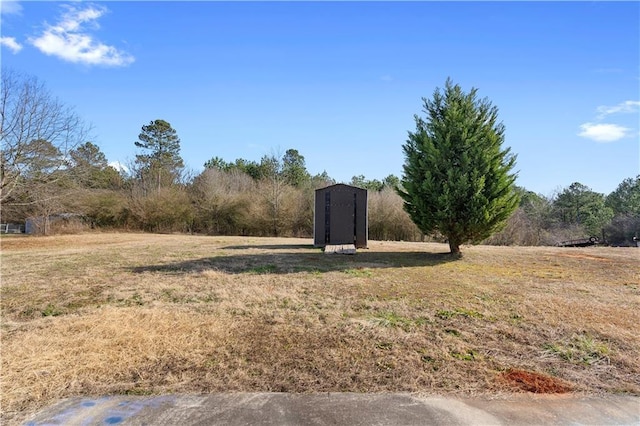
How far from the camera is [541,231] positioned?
27328 millimetres

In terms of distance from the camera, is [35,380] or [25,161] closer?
[35,380]

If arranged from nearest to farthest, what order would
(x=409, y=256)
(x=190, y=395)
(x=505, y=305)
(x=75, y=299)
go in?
1. (x=190, y=395)
2. (x=505, y=305)
3. (x=75, y=299)
4. (x=409, y=256)

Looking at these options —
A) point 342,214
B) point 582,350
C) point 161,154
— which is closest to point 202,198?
point 161,154

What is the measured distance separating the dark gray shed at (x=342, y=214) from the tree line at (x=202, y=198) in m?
9.42

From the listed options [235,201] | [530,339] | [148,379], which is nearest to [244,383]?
[148,379]

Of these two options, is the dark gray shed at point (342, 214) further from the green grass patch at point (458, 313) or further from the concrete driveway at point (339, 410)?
the concrete driveway at point (339, 410)

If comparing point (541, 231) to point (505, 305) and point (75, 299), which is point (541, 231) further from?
point (75, 299)

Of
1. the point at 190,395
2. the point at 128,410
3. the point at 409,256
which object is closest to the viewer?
the point at 128,410

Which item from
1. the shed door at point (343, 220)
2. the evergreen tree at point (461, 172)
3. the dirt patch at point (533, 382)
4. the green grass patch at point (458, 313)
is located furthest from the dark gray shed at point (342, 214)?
the dirt patch at point (533, 382)

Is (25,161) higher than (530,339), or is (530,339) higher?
(25,161)

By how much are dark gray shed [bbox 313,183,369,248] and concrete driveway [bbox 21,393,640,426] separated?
10.1 m

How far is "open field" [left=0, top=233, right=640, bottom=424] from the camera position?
2844mm

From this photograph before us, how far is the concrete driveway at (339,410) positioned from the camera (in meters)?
2.30

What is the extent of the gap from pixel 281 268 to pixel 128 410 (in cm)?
566
